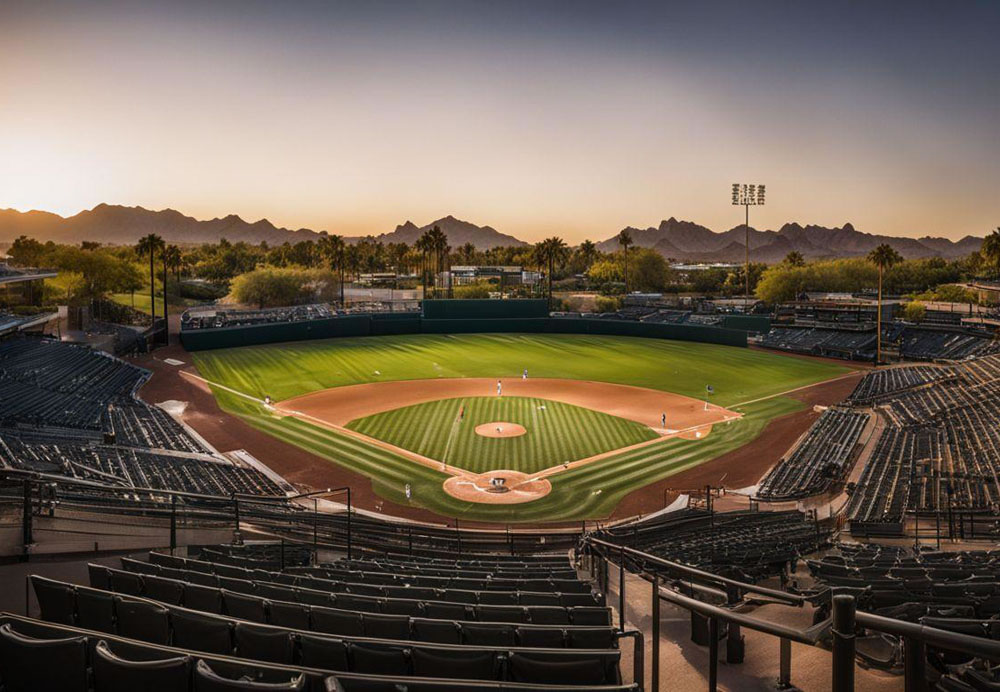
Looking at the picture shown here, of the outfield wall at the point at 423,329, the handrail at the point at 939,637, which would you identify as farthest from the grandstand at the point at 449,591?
the outfield wall at the point at 423,329

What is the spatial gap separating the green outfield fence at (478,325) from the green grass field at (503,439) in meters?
29.7

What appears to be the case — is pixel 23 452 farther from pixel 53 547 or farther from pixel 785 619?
pixel 785 619

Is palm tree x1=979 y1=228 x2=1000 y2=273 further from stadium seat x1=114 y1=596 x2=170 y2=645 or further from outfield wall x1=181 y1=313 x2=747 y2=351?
stadium seat x1=114 y1=596 x2=170 y2=645

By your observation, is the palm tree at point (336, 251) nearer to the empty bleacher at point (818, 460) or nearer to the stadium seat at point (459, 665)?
the empty bleacher at point (818, 460)

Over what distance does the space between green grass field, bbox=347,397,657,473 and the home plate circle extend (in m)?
0.96

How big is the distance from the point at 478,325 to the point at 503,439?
40.7m

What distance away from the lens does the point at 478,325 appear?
75375 millimetres

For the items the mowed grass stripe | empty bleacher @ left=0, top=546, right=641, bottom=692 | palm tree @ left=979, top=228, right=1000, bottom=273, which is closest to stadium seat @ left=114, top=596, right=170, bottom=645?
empty bleacher @ left=0, top=546, right=641, bottom=692

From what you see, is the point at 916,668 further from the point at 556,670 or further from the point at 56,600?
the point at 56,600

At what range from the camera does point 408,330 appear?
7375 cm

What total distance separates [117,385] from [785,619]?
151 ft

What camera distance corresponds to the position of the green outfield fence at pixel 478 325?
222 feet

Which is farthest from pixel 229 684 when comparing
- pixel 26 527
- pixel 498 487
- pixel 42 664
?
pixel 498 487

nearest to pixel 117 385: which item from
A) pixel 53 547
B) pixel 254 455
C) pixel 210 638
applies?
pixel 254 455
